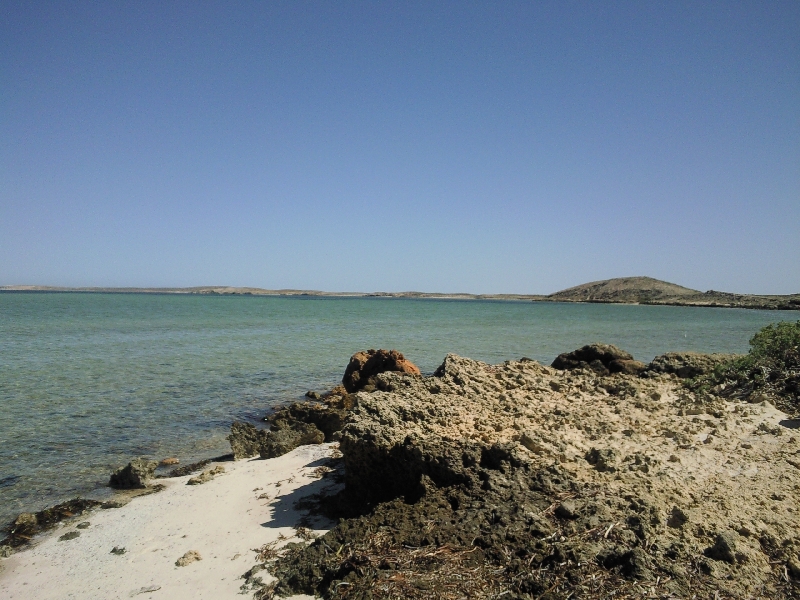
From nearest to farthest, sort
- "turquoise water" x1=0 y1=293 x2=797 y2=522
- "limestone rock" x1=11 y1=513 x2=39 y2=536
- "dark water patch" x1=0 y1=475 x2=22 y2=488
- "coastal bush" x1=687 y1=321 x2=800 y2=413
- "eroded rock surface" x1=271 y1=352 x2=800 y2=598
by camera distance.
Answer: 1. "eroded rock surface" x1=271 y1=352 x2=800 y2=598
2. "limestone rock" x1=11 y1=513 x2=39 y2=536
3. "dark water patch" x1=0 y1=475 x2=22 y2=488
4. "coastal bush" x1=687 y1=321 x2=800 y2=413
5. "turquoise water" x1=0 y1=293 x2=797 y2=522

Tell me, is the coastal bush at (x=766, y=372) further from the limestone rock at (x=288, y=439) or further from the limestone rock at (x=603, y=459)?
the limestone rock at (x=288, y=439)

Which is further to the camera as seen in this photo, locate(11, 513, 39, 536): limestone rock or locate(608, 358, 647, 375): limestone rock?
locate(608, 358, 647, 375): limestone rock

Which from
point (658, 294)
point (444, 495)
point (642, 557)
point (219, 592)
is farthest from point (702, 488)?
point (658, 294)

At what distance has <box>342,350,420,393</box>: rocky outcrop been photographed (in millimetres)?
12547

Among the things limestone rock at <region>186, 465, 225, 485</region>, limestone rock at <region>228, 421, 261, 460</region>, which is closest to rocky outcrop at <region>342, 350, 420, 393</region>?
limestone rock at <region>228, 421, 261, 460</region>

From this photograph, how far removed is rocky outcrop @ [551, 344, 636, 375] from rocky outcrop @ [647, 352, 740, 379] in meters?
0.63

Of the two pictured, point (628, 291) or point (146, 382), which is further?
point (628, 291)

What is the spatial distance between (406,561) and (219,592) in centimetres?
182

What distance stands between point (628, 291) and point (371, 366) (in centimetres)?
13119

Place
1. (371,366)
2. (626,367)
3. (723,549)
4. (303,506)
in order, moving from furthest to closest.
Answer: (371,366) → (626,367) → (303,506) → (723,549)

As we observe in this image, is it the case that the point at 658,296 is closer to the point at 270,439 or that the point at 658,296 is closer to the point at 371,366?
the point at 371,366

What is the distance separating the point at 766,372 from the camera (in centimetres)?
906

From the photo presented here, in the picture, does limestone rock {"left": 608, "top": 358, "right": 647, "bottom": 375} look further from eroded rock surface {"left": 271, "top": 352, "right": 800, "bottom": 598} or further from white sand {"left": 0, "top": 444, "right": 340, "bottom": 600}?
white sand {"left": 0, "top": 444, "right": 340, "bottom": 600}

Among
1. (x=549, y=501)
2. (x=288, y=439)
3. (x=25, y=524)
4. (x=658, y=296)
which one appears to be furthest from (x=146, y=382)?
(x=658, y=296)
